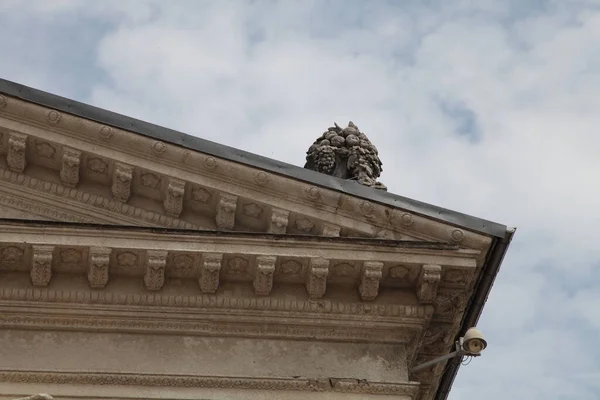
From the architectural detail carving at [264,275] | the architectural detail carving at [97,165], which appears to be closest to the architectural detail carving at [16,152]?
A: the architectural detail carving at [97,165]

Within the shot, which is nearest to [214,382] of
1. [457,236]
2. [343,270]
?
[343,270]

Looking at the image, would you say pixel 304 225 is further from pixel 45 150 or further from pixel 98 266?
pixel 45 150

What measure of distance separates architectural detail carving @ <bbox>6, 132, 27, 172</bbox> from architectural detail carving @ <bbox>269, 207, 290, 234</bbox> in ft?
9.80

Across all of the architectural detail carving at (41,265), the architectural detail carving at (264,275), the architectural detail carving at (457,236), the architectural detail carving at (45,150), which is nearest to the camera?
the architectural detail carving at (41,265)

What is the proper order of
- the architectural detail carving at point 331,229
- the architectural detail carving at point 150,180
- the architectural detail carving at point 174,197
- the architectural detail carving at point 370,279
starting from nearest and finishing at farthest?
the architectural detail carving at point 370,279 < the architectural detail carving at point 331,229 < the architectural detail carving at point 174,197 < the architectural detail carving at point 150,180

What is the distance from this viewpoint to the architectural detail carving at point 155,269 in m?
15.5

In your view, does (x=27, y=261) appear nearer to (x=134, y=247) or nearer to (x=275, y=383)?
(x=134, y=247)

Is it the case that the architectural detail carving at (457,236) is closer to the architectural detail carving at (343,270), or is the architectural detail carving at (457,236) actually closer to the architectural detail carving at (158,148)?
the architectural detail carving at (343,270)

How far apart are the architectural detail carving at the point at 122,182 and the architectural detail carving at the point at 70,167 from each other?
0.45 m

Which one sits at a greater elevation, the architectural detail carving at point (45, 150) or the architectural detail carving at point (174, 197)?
the architectural detail carving at point (45, 150)

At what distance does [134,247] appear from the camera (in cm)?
1547

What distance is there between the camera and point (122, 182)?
656 inches

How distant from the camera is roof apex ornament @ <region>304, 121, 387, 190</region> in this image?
56.2 ft

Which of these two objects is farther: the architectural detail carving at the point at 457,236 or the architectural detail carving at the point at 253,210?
the architectural detail carving at the point at 253,210
